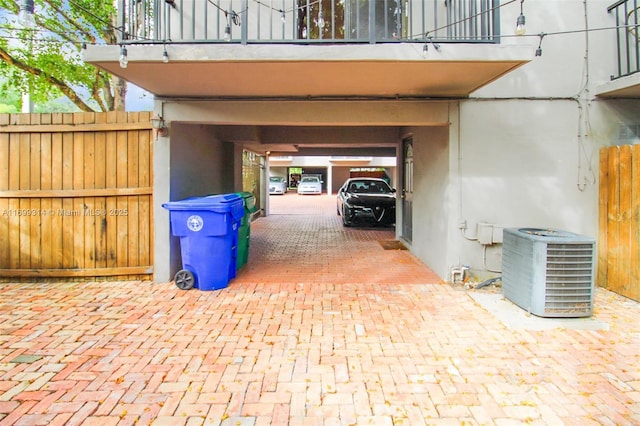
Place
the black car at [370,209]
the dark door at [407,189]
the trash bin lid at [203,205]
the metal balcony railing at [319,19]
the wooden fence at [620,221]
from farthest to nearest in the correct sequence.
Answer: the black car at [370,209]
the dark door at [407,189]
the metal balcony railing at [319,19]
the trash bin lid at [203,205]
the wooden fence at [620,221]

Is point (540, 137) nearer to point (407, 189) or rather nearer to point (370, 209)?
point (407, 189)

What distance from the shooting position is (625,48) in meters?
5.13

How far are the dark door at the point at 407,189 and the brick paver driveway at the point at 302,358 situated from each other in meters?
3.02

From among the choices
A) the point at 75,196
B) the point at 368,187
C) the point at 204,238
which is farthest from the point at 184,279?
the point at 368,187

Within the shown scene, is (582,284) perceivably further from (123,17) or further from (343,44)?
(123,17)

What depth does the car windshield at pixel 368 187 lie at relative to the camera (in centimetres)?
1199

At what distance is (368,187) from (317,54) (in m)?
8.57

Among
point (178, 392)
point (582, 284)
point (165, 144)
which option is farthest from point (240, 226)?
point (582, 284)

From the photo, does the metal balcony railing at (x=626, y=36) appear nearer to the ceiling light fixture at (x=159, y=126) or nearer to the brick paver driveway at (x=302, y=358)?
the brick paver driveway at (x=302, y=358)

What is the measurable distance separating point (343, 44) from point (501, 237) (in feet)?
10.6

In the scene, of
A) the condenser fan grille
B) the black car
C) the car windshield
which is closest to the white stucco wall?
the condenser fan grille

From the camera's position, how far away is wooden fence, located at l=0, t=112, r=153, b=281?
5.32 m

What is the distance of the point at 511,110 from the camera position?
16.9 ft

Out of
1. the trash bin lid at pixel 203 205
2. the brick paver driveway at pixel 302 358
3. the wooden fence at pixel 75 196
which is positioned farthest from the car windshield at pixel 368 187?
the wooden fence at pixel 75 196
